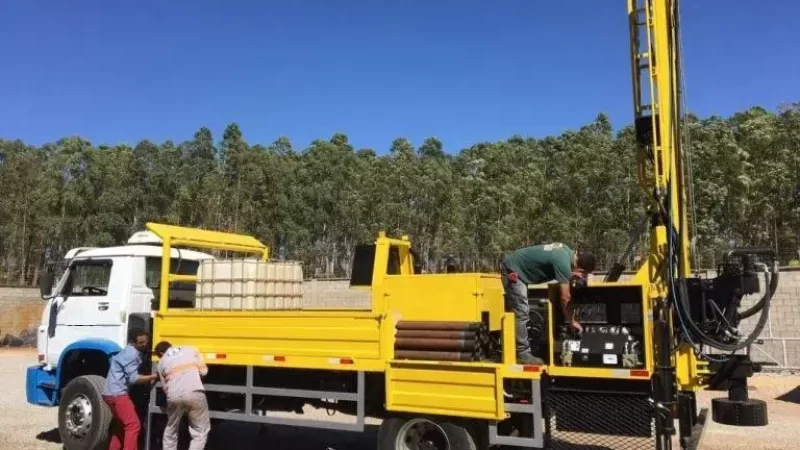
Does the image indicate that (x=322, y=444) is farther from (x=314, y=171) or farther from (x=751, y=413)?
Result: (x=314, y=171)

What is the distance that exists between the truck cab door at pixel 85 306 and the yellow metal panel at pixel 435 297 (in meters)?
3.71

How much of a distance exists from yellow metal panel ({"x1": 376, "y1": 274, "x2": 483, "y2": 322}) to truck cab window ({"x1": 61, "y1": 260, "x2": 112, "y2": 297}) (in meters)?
3.95

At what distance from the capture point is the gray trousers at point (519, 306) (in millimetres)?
6301

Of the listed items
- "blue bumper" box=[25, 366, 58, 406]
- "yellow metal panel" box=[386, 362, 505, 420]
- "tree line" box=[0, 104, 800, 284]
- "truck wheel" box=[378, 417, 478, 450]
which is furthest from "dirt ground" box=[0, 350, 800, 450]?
"tree line" box=[0, 104, 800, 284]

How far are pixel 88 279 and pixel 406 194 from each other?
34.3m

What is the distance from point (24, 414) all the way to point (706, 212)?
31.4 meters

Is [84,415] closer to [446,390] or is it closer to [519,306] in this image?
[446,390]

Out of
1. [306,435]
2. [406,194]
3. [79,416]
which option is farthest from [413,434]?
[406,194]

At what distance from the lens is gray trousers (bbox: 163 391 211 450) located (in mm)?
6805

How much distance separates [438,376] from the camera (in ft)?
20.0

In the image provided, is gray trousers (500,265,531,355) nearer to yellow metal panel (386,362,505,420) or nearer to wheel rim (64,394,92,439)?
yellow metal panel (386,362,505,420)

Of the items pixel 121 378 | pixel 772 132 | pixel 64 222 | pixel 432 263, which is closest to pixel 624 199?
pixel 772 132

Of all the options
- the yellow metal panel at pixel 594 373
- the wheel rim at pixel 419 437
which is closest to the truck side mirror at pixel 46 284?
the wheel rim at pixel 419 437

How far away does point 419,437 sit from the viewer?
6.32m
